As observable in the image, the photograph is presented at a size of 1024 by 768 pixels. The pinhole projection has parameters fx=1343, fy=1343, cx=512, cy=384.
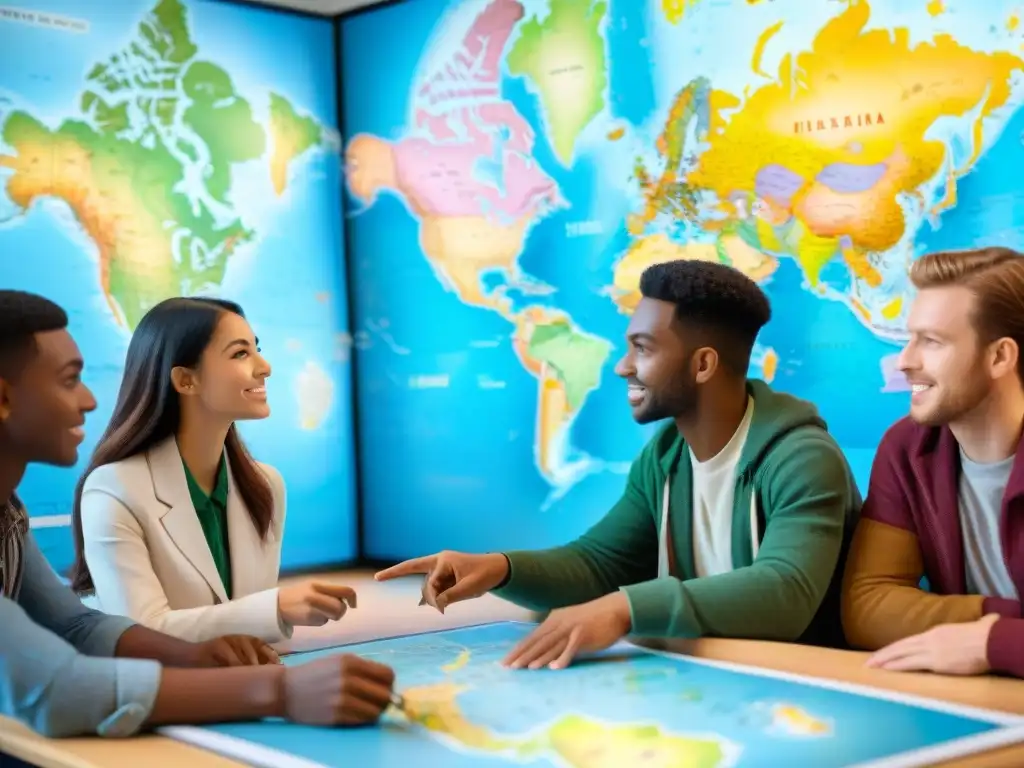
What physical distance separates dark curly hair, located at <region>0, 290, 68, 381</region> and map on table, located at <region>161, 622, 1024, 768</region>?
0.45 meters

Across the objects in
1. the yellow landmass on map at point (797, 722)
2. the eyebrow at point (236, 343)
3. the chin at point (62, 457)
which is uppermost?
the eyebrow at point (236, 343)

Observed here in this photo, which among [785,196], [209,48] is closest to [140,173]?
[209,48]

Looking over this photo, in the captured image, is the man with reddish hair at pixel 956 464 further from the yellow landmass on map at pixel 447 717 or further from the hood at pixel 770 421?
the yellow landmass on map at pixel 447 717

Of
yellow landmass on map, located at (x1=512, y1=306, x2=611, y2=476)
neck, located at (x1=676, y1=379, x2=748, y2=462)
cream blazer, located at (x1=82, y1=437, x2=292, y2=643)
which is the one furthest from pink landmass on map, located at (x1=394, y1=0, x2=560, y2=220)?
cream blazer, located at (x1=82, y1=437, x2=292, y2=643)

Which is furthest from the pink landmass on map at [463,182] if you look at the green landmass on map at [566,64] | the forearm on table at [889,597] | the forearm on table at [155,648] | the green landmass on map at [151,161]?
the forearm on table at [155,648]

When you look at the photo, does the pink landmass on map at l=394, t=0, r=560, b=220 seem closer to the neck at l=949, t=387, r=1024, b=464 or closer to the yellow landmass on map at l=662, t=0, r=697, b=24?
the yellow landmass on map at l=662, t=0, r=697, b=24

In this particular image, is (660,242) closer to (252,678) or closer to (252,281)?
(252,281)

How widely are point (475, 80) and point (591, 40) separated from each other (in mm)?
537

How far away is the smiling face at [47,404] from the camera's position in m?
1.52

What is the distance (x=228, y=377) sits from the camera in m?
2.37

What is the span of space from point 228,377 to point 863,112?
2.01m

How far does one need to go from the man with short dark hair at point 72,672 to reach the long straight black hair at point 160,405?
2.29 feet

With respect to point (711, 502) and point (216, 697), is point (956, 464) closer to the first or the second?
point (711, 502)

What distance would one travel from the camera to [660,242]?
4145mm
